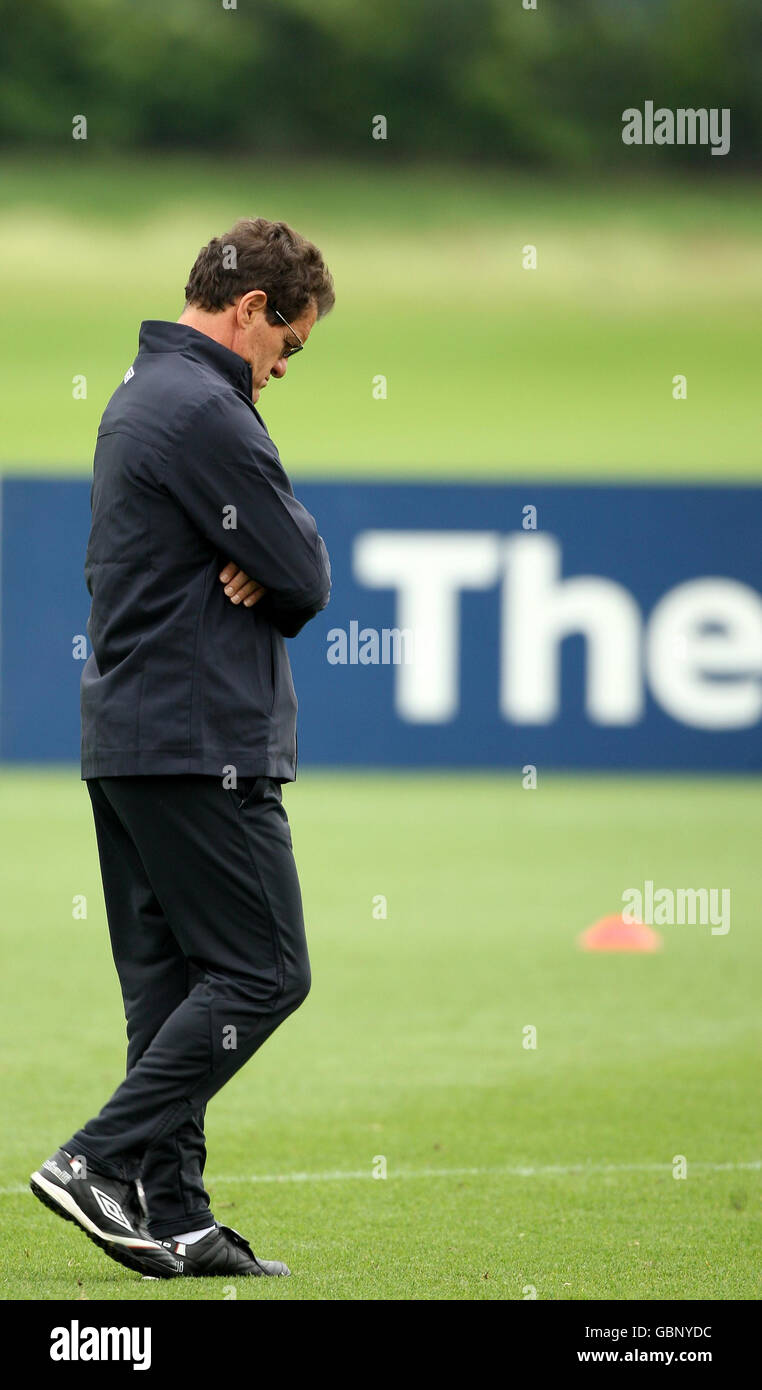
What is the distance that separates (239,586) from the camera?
375 cm

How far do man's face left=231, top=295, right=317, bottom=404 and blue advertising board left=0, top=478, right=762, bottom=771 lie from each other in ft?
29.5

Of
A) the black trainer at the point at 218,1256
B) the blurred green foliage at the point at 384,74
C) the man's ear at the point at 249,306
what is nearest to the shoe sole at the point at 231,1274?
the black trainer at the point at 218,1256

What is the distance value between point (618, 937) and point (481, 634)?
5028 millimetres

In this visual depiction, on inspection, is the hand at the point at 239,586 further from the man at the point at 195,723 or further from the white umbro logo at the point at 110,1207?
the white umbro logo at the point at 110,1207

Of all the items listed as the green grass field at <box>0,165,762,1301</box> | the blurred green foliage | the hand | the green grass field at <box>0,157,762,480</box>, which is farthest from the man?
the blurred green foliage

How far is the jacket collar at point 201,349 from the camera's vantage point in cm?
387

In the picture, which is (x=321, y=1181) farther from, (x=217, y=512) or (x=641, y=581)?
(x=641, y=581)

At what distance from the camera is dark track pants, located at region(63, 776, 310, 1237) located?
3.74 m

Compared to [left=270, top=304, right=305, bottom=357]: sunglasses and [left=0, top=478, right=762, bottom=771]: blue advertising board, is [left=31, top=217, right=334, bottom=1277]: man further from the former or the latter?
[left=0, top=478, right=762, bottom=771]: blue advertising board

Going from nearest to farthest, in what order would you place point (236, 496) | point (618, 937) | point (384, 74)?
point (236, 496) < point (618, 937) < point (384, 74)

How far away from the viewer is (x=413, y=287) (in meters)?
35.3

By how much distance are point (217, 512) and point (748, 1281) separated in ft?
6.08

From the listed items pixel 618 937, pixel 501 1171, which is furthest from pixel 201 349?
pixel 618 937

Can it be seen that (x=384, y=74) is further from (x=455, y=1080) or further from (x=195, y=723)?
(x=195, y=723)
